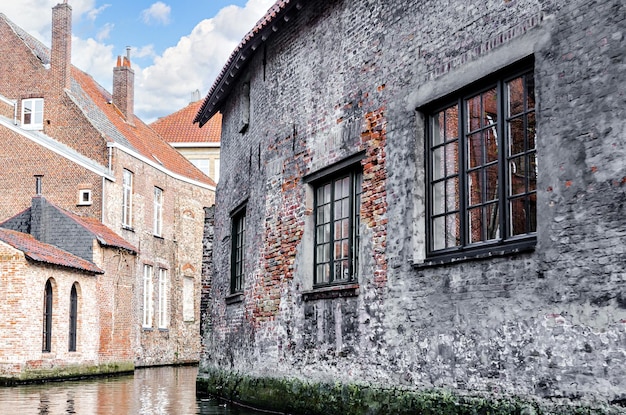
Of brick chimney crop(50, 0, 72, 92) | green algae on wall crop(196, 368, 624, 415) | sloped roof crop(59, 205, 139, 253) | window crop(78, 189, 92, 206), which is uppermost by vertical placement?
brick chimney crop(50, 0, 72, 92)

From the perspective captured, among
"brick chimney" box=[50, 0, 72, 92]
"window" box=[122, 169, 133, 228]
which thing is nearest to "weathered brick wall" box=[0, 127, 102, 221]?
"window" box=[122, 169, 133, 228]

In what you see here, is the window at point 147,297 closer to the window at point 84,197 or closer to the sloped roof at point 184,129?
the window at point 84,197

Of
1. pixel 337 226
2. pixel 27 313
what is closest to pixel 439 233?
pixel 337 226

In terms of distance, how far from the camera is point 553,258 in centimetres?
682

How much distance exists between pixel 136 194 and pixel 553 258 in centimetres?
2578

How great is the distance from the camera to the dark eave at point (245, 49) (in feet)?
39.7

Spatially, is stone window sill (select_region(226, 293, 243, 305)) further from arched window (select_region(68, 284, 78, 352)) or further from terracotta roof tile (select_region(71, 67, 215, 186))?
terracotta roof tile (select_region(71, 67, 215, 186))

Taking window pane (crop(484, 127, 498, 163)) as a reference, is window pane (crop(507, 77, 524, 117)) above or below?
above

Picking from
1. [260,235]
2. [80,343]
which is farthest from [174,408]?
[80,343]

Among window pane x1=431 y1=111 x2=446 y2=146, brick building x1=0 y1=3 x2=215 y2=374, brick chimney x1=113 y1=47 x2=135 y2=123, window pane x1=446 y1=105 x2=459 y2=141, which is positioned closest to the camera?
→ window pane x1=446 y1=105 x2=459 y2=141

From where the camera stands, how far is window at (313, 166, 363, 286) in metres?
10.4

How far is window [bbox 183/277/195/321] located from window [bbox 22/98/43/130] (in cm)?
967

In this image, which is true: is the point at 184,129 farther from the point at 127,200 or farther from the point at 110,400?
the point at 110,400

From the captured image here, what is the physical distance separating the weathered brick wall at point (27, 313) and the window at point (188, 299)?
12714mm
